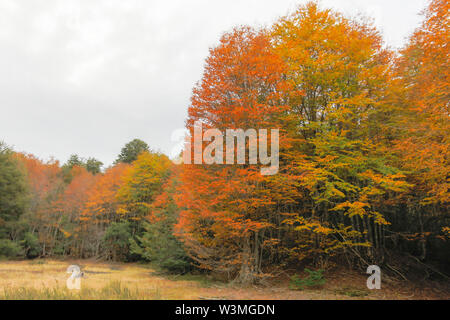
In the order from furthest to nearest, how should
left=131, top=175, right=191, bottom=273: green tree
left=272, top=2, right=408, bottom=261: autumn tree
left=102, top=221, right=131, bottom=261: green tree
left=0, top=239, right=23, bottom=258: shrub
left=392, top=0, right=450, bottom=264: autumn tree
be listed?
left=102, top=221, right=131, bottom=261: green tree, left=0, top=239, right=23, bottom=258: shrub, left=131, top=175, right=191, bottom=273: green tree, left=272, top=2, right=408, bottom=261: autumn tree, left=392, top=0, right=450, bottom=264: autumn tree

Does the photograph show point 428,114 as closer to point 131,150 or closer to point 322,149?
point 322,149

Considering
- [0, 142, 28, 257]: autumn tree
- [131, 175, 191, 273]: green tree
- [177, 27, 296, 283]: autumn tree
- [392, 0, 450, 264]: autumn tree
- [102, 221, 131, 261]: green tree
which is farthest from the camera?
[102, 221, 131, 261]: green tree

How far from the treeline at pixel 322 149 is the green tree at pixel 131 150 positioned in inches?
1623

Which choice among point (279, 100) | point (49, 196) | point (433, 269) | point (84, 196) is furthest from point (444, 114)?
point (49, 196)

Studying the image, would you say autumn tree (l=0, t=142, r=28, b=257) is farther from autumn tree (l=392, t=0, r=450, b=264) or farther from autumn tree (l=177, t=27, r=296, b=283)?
autumn tree (l=392, t=0, r=450, b=264)

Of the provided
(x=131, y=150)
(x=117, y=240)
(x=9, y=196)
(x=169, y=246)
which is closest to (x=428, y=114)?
(x=169, y=246)

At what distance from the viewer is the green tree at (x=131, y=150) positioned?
53069 millimetres

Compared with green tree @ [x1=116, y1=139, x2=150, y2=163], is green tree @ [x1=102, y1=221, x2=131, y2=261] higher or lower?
lower

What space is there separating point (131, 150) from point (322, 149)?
46.5 metres

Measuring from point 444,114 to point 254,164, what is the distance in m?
7.41

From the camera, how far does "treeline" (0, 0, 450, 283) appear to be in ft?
39.0

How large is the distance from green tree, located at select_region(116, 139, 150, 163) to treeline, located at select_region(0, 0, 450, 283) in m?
41.2

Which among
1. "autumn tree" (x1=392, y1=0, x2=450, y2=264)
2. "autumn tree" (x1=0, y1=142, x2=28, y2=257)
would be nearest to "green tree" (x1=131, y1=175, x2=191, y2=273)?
"autumn tree" (x1=392, y1=0, x2=450, y2=264)

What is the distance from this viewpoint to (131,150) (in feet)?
176
